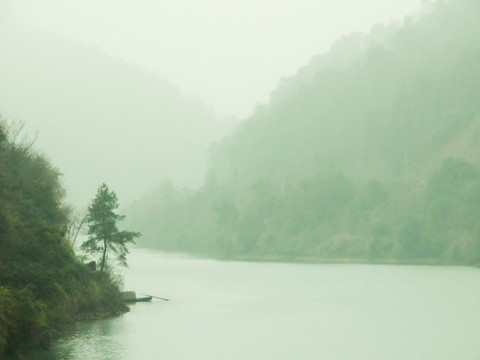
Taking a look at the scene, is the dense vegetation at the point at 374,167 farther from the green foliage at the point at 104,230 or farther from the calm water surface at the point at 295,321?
the green foliage at the point at 104,230

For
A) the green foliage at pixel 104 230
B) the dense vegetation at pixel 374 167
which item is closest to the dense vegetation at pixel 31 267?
the green foliage at pixel 104 230

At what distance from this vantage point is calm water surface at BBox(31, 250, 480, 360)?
46156 mm

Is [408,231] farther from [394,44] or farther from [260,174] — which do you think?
[394,44]

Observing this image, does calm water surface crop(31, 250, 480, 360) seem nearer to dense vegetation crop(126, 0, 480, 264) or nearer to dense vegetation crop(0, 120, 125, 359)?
dense vegetation crop(0, 120, 125, 359)

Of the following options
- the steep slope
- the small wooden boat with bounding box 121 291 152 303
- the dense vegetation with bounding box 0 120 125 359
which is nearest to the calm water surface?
the small wooden boat with bounding box 121 291 152 303

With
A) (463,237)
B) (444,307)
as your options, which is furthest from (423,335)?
(463,237)

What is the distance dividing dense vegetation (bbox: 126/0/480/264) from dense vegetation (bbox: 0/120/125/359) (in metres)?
78.3

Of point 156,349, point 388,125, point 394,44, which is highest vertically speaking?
point 394,44

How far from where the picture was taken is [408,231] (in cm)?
12144

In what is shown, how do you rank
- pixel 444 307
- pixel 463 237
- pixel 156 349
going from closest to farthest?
pixel 156 349
pixel 444 307
pixel 463 237

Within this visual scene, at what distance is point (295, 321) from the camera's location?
2340 inches

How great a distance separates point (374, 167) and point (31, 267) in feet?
414

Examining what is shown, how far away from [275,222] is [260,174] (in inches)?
1322

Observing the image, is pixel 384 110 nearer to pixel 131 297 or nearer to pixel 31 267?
pixel 131 297
